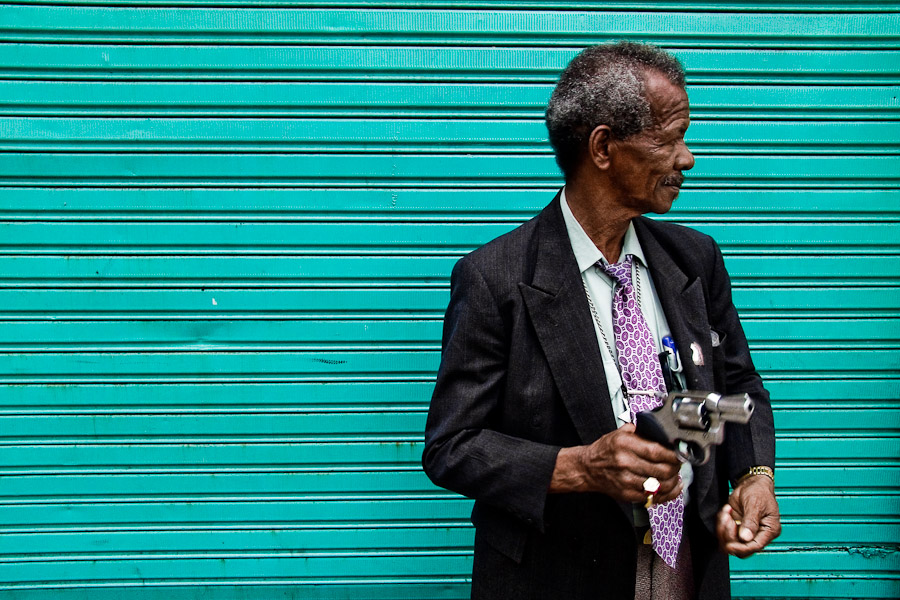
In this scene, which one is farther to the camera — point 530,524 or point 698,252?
point 698,252

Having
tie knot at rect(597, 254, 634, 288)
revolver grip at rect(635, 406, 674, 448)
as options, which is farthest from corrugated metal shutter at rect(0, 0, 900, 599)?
revolver grip at rect(635, 406, 674, 448)

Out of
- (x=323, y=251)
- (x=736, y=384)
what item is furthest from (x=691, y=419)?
(x=323, y=251)

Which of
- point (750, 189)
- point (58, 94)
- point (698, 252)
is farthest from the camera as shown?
point (750, 189)

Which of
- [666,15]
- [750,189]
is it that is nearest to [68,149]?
[666,15]

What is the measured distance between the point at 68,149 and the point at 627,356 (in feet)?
7.94

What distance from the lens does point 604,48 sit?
1858 mm

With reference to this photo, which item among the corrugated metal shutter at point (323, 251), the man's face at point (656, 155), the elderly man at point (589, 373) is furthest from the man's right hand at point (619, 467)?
the corrugated metal shutter at point (323, 251)

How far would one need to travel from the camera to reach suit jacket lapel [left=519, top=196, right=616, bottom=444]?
5.82ft

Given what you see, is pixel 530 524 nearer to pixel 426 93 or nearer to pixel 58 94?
pixel 426 93

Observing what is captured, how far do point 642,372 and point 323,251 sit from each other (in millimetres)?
1519

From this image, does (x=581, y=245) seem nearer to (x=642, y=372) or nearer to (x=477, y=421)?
(x=642, y=372)

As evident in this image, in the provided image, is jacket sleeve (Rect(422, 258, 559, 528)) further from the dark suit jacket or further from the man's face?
the man's face

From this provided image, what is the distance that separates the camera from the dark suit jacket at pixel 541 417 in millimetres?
1778

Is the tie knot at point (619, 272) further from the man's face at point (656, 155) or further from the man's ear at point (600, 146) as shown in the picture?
the man's ear at point (600, 146)
